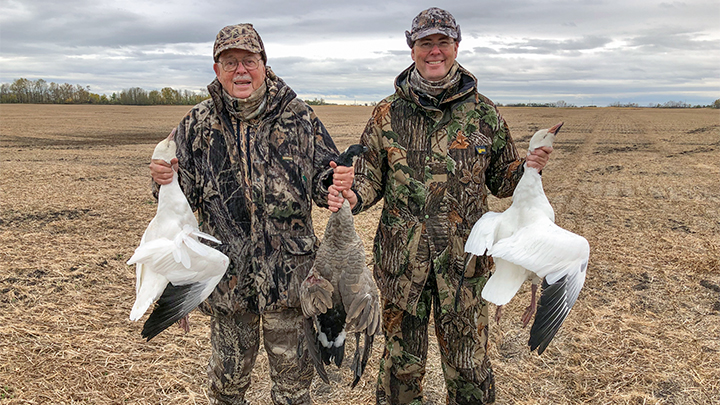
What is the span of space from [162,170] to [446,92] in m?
2.02

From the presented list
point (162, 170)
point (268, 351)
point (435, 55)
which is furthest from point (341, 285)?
point (435, 55)

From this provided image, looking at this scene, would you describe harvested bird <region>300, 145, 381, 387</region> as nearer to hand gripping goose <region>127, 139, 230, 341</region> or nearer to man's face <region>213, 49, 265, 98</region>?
hand gripping goose <region>127, 139, 230, 341</region>

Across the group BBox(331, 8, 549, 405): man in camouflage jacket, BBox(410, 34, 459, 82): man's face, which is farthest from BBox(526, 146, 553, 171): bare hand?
BBox(410, 34, 459, 82): man's face

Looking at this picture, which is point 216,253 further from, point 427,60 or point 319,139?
point 427,60

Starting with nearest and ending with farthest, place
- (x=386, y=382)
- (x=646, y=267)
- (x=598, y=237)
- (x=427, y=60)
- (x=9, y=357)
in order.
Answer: (x=427, y=60)
(x=386, y=382)
(x=9, y=357)
(x=646, y=267)
(x=598, y=237)

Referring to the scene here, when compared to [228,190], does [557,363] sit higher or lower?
lower

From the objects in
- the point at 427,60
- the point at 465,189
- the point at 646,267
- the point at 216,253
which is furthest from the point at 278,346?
the point at 646,267

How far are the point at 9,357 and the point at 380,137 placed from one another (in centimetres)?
485

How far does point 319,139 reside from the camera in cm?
339

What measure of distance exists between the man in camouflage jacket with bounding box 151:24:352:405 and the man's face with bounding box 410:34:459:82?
0.86 meters

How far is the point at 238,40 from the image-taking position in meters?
3.03

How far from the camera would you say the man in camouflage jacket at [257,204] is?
3250mm

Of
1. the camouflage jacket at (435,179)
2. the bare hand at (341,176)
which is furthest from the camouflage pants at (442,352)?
the bare hand at (341,176)

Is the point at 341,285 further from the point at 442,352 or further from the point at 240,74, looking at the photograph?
the point at 240,74
